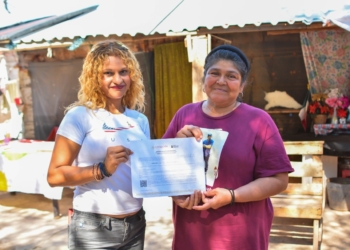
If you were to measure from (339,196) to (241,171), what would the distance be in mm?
4369

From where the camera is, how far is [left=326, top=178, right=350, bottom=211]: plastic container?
5.45 meters

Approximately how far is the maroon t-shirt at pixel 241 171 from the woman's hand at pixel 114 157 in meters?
0.41

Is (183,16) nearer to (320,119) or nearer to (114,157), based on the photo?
(320,119)

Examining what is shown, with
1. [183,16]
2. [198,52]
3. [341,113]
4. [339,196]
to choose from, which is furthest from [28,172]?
[341,113]

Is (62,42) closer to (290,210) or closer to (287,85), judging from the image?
(287,85)

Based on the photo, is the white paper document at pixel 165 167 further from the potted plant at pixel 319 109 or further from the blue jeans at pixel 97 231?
the potted plant at pixel 319 109

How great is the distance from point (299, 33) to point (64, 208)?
528 cm

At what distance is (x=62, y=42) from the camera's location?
266 inches

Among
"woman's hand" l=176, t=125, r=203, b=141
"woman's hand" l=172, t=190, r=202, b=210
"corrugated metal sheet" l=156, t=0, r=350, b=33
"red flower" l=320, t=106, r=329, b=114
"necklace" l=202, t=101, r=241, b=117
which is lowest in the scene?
"woman's hand" l=172, t=190, r=202, b=210

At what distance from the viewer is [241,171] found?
177cm

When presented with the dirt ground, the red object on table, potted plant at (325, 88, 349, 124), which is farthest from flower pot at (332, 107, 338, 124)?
the dirt ground

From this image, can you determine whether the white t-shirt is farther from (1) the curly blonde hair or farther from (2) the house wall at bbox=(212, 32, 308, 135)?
(2) the house wall at bbox=(212, 32, 308, 135)

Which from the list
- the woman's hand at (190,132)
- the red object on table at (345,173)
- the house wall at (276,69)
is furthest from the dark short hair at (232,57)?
the house wall at (276,69)

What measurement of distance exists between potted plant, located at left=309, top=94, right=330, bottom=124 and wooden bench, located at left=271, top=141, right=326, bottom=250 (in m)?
2.45
